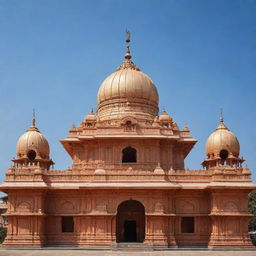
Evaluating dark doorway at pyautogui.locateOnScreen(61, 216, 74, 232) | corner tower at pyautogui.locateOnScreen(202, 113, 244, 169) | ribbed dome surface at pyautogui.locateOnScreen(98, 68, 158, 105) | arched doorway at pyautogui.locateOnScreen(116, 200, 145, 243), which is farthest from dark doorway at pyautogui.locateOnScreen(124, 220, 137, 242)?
ribbed dome surface at pyautogui.locateOnScreen(98, 68, 158, 105)

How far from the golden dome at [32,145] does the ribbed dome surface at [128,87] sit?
678cm

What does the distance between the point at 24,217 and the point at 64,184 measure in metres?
3.65

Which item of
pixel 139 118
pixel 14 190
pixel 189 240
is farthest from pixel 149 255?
pixel 139 118

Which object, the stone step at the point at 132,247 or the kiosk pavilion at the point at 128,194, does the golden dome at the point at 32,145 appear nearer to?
the kiosk pavilion at the point at 128,194

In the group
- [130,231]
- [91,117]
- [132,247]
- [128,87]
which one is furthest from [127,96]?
[132,247]

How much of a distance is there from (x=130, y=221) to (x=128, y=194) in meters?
3.39

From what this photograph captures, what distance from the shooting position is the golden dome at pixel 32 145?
3588 centimetres

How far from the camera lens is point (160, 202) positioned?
31.5 meters

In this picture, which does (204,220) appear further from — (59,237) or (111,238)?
(59,237)

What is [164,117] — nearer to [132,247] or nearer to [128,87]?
[128,87]

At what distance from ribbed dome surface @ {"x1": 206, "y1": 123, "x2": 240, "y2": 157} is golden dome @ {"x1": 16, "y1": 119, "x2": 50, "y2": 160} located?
13613 millimetres

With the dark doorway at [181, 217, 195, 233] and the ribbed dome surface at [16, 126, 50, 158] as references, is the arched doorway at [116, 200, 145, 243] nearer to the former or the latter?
the dark doorway at [181, 217, 195, 233]

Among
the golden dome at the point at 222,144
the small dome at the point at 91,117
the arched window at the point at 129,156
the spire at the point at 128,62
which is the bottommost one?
the arched window at the point at 129,156

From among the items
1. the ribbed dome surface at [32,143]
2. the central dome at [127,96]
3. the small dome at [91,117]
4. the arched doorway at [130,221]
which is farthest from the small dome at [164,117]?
the ribbed dome surface at [32,143]
